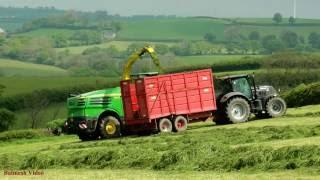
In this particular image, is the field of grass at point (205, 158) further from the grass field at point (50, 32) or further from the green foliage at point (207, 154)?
the grass field at point (50, 32)

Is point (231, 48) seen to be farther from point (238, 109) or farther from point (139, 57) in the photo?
point (238, 109)

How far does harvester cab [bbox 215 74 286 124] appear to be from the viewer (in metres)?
29.9

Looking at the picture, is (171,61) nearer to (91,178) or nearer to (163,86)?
(163,86)

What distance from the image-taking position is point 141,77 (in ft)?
93.7

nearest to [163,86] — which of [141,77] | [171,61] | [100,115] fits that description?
[141,77]

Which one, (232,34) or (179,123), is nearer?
(179,123)

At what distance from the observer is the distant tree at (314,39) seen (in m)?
161

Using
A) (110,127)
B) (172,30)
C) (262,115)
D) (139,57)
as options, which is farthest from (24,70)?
(110,127)

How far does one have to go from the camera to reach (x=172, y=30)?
18600cm

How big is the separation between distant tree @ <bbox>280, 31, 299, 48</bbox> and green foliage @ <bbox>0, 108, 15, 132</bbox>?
95.3 m

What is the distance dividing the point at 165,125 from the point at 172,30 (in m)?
159

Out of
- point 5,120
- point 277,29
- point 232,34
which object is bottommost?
point 5,120

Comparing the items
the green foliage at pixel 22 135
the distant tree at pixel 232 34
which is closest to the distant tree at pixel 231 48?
the distant tree at pixel 232 34

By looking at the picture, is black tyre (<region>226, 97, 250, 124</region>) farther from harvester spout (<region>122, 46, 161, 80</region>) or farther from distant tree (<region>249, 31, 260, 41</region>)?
distant tree (<region>249, 31, 260, 41</region>)
